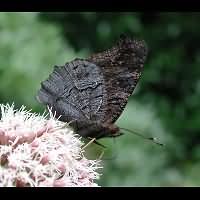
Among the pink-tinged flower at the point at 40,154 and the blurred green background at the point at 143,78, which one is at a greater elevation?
the pink-tinged flower at the point at 40,154

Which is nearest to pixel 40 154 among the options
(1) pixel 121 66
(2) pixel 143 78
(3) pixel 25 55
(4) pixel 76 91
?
(4) pixel 76 91

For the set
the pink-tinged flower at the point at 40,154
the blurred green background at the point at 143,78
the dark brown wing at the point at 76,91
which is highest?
the dark brown wing at the point at 76,91

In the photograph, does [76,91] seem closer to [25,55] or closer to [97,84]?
[97,84]

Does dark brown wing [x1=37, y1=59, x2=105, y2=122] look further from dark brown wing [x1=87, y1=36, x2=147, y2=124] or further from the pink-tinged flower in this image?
the pink-tinged flower

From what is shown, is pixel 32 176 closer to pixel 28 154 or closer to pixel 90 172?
pixel 28 154

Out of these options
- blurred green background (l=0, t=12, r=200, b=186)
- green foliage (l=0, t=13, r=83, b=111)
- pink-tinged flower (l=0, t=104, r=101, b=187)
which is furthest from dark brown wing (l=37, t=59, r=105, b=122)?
green foliage (l=0, t=13, r=83, b=111)

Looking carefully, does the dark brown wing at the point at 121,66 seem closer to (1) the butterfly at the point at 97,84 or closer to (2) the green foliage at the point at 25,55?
(1) the butterfly at the point at 97,84

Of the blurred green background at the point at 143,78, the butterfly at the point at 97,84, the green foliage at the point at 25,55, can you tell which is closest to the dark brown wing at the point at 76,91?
the butterfly at the point at 97,84

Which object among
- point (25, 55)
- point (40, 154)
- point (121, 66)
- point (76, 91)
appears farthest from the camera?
point (25, 55)
